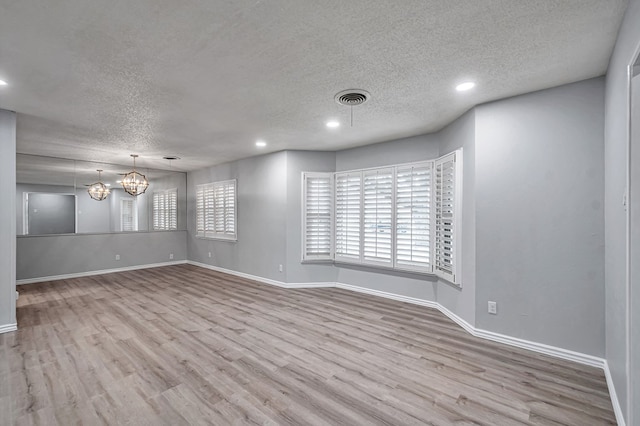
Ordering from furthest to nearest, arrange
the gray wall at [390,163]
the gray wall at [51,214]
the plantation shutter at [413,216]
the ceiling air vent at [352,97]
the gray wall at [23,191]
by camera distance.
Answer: the gray wall at [51,214], the gray wall at [23,191], the gray wall at [390,163], the plantation shutter at [413,216], the ceiling air vent at [352,97]

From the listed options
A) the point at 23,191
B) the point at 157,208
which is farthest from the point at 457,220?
the point at 23,191

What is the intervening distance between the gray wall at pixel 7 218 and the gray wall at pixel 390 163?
459 centimetres

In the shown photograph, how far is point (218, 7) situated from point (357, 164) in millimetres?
3748

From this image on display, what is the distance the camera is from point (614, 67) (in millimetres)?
2133

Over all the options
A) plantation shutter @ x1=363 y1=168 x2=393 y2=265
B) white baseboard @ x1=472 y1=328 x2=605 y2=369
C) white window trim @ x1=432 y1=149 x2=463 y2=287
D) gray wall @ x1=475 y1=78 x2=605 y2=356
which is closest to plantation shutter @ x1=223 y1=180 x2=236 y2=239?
plantation shutter @ x1=363 y1=168 x2=393 y2=265

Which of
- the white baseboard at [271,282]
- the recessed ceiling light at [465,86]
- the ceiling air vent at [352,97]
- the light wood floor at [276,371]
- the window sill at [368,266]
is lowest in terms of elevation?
the light wood floor at [276,371]

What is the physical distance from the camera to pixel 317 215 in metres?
→ 5.45

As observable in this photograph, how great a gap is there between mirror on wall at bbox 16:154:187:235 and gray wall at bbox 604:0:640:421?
27.6ft

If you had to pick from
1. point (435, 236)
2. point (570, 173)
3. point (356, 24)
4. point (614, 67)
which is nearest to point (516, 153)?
point (570, 173)

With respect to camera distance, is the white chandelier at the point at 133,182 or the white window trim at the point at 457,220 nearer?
the white window trim at the point at 457,220

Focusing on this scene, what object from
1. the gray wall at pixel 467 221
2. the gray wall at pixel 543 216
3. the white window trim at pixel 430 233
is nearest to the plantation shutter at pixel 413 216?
the white window trim at pixel 430 233

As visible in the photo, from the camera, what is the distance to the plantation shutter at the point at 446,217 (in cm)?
364

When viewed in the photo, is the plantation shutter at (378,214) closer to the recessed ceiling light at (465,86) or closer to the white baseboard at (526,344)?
the white baseboard at (526,344)

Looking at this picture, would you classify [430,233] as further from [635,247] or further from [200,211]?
[200,211]
